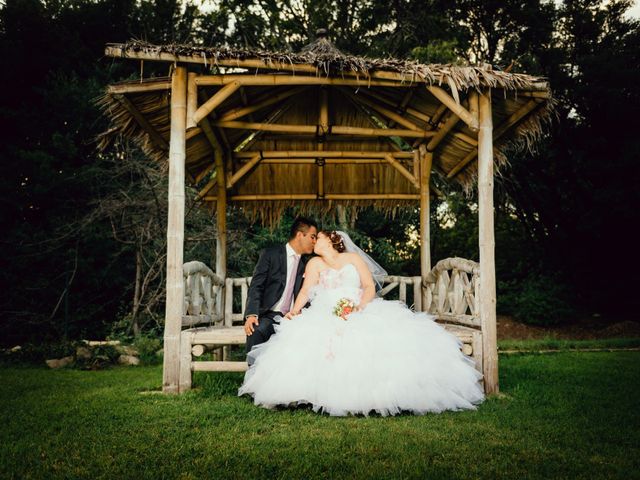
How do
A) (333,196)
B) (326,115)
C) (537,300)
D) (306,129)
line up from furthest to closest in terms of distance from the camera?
(537,300) → (333,196) → (326,115) → (306,129)

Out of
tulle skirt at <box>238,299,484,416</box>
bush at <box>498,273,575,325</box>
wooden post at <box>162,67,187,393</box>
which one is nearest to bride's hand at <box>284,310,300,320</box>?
tulle skirt at <box>238,299,484,416</box>

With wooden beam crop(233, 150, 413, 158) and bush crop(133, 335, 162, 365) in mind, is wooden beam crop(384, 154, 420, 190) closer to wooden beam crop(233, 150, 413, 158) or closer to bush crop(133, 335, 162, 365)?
wooden beam crop(233, 150, 413, 158)

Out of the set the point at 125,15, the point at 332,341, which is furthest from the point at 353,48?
the point at 332,341

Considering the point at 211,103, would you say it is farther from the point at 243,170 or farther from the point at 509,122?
the point at 509,122

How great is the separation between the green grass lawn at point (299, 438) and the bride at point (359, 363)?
158mm

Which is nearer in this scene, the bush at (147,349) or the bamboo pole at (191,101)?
the bamboo pole at (191,101)

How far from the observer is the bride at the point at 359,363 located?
4.59m

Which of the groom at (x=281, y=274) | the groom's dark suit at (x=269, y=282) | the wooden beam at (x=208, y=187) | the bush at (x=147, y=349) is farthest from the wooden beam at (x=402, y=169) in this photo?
the bush at (x=147, y=349)

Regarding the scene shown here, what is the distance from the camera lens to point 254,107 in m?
6.96

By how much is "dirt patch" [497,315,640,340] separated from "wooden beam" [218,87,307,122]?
34.0ft

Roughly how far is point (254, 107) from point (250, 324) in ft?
9.63

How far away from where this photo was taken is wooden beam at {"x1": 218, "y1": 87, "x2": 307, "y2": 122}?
692 cm

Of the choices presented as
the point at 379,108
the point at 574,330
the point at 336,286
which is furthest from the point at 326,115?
the point at 574,330

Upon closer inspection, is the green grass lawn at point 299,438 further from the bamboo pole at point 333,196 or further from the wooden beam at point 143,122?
the bamboo pole at point 333,196
